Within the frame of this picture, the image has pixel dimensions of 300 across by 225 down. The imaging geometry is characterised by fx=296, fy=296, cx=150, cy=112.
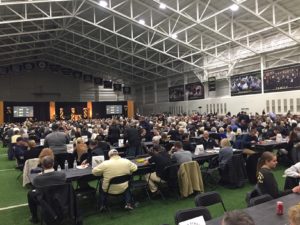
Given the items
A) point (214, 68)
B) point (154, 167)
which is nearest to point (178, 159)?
point (154, 167)

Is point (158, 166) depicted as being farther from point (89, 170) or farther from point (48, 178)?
point (48, 178)

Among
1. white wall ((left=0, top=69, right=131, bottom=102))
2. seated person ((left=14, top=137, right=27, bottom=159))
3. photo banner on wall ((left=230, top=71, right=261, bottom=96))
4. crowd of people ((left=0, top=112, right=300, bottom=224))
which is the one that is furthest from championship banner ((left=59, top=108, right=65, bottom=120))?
seated person ((left=14, top=137, right=27, bottom=159))

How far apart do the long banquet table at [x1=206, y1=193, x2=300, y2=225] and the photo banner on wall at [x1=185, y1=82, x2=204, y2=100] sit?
23.8 metres

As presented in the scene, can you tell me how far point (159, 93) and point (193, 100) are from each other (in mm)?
7865

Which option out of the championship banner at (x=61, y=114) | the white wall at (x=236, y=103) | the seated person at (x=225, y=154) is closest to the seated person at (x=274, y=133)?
the seated person at (x=225, y=154)

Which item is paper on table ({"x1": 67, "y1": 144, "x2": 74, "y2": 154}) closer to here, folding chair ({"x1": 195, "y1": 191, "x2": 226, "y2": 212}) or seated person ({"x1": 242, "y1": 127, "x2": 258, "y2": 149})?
seated person ({"x1": 242, "y1": 127, "x2": 258, "y2": 149})

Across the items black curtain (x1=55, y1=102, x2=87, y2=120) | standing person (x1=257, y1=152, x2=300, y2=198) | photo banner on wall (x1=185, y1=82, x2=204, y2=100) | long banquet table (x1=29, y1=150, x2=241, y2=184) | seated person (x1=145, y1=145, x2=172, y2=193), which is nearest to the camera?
standing person (x1=257, y1=152, x2=300, y2=198)

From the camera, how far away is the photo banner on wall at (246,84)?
819 inches

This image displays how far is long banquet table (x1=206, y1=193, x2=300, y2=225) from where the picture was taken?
2.86 meters

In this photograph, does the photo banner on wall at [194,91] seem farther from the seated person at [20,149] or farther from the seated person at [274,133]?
the seated person at [20,149]

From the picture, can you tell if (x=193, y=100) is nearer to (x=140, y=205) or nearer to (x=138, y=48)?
(x=138, y=48)

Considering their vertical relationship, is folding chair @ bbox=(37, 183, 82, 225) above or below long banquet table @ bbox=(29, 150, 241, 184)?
below

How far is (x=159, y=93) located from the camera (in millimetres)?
35219

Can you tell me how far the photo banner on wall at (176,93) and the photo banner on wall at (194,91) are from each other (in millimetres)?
875
